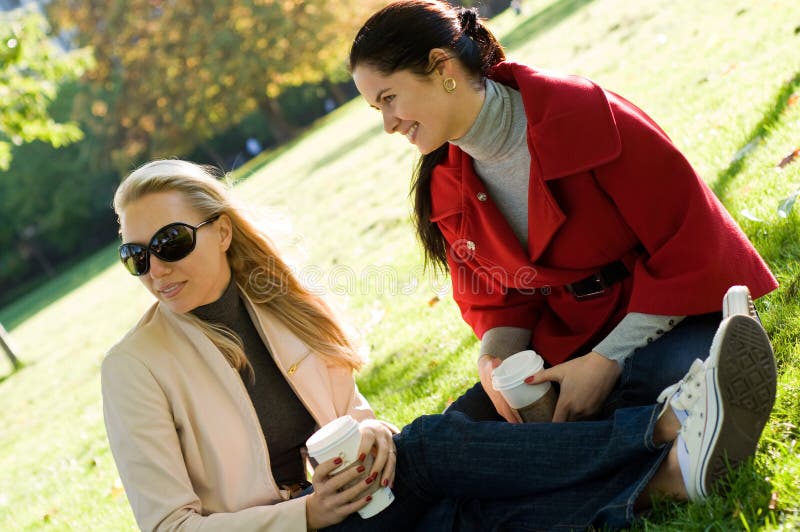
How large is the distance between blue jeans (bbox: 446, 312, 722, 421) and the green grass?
31 centimetres

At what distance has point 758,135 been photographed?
17.4 feet

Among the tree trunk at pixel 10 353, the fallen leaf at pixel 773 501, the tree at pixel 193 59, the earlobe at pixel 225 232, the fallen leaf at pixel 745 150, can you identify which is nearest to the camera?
the fallen leaf at pixel 773 501

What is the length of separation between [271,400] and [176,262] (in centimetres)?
63

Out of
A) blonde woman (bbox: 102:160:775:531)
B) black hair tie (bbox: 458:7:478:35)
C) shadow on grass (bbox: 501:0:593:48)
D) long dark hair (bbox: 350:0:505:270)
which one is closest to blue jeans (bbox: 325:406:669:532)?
blonde woman (bbox: 102:160:775:531)

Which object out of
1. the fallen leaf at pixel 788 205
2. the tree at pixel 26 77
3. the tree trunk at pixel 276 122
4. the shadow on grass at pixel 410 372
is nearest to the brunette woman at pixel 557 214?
the shadow on grass at pixel 410 372

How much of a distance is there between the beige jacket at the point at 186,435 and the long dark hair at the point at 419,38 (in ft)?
3.90

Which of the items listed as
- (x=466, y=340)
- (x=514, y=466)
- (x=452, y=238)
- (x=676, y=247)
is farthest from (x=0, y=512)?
(x=676, y=247)

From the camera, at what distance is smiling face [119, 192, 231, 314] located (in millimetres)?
2920

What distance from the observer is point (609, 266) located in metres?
2.84

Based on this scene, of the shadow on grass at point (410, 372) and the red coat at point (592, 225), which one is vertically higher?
the red coat at point (592, 225)

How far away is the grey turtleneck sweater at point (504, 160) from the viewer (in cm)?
290

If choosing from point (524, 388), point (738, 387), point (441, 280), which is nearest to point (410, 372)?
point (441, 280)

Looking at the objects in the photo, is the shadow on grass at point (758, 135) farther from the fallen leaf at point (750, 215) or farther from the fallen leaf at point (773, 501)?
the fallen leaf at point (773, 501)

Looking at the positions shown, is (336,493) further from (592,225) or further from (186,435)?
(592,225)
